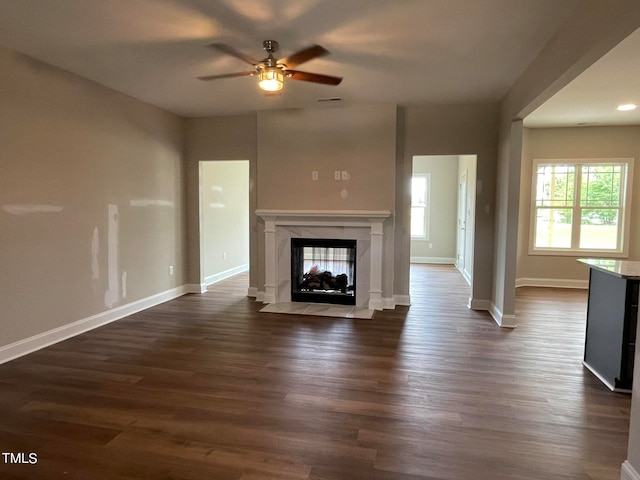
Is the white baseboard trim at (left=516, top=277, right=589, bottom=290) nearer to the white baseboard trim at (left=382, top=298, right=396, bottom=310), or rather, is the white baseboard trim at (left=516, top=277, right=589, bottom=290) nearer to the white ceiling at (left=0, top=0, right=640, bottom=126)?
the white baseboard trim at (left=382, top=298, right=396, bottom=310)

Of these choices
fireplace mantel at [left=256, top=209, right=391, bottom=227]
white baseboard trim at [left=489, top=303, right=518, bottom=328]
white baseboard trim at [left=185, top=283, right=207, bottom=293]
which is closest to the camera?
white baseboard trim at [left=489, top=303, right=518, bottom=328]

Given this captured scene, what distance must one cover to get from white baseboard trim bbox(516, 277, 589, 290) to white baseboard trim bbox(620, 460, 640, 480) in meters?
5.21

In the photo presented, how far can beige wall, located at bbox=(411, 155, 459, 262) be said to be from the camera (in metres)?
9.35

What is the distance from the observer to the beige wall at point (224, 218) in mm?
6492

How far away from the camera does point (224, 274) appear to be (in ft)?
23.7

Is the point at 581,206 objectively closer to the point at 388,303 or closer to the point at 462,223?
the point at 462,223

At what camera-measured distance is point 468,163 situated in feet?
24.7

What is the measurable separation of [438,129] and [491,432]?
381 centimetres

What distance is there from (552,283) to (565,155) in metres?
2.16

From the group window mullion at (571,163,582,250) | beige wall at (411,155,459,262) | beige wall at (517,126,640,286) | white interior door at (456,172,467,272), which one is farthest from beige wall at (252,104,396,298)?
beige wall at (411,155,459,262)

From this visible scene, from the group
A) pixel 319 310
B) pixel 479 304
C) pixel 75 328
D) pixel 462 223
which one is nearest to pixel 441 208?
pixel 462 223

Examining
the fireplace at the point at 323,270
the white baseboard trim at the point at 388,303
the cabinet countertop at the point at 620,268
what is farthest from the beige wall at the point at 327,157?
the cabinet countertop at the point at 620,268

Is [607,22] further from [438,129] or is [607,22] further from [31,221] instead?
[31,221]

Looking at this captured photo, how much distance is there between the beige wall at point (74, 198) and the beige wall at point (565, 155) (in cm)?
579
